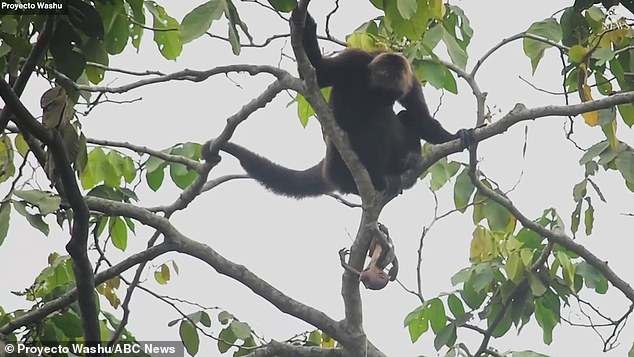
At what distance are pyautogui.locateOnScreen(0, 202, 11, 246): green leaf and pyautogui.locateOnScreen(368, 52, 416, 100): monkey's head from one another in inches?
102

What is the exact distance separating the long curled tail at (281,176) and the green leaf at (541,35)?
175 cm

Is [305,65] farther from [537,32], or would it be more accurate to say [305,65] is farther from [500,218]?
[500,218]

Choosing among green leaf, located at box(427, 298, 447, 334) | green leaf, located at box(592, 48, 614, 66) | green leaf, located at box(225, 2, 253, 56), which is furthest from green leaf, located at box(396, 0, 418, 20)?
green leaf, located at box(427, 298, 447, 334)

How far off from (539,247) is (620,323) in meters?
0.59

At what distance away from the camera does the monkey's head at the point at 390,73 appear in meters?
5.39

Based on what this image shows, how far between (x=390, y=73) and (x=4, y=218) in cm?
265

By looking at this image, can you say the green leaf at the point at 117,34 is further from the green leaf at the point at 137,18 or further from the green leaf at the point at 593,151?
the green leaf at the point at 593,151

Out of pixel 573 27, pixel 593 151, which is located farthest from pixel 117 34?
pixel 593 151

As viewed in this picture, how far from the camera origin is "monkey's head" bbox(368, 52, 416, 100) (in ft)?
17.7

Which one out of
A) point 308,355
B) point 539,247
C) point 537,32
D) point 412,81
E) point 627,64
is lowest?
point 308,355

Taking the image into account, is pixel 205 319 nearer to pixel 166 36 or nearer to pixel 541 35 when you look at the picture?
pixel 166 36

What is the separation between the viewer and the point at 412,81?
5.67m

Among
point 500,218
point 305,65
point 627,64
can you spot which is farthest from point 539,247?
point 305,65

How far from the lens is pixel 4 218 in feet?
11.5
